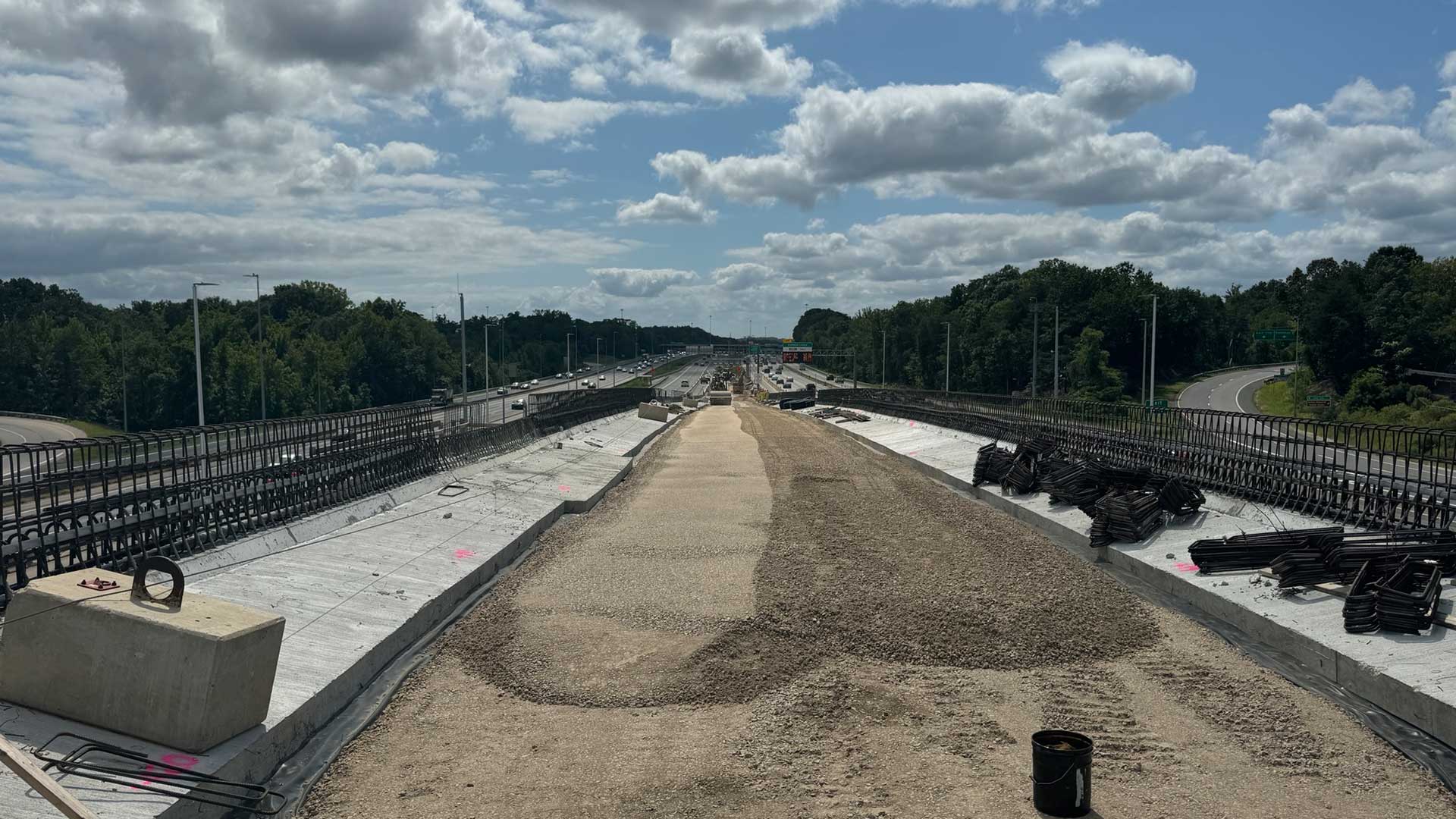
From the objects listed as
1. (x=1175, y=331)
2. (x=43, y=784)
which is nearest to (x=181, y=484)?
(x=43, y=784)

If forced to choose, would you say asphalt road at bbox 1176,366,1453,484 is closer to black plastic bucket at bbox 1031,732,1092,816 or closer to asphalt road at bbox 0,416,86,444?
black plastic bucket at bbox 1031,732,1092,816

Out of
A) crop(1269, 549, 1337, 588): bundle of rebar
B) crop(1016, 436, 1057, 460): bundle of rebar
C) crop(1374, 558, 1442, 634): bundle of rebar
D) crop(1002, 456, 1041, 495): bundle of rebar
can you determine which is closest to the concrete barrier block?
crop(1374, 558, 1442, 634): bundle of rebar

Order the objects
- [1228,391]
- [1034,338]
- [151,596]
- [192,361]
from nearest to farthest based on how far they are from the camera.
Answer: [151,596]
[1034,338]
[192,361]
[1228,391]

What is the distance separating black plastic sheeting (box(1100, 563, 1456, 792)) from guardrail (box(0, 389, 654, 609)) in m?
14.8

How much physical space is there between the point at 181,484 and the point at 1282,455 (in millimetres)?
23504

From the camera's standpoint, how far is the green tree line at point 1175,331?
77.7m

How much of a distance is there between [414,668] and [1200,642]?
10630 millimetres

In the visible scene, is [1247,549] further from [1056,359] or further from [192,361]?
[192,361]

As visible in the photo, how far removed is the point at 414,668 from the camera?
13.6 metres

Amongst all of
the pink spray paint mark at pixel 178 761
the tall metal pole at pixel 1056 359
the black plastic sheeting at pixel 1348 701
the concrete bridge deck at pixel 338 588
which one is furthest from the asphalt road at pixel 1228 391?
the pink spray paint mark at pixel 178 761

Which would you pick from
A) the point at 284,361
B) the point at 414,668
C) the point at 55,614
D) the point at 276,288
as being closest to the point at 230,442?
the point at 414,668

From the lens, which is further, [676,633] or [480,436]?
[480,436]

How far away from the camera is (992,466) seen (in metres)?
34.0

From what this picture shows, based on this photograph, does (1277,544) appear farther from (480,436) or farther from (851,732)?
(480,436)
